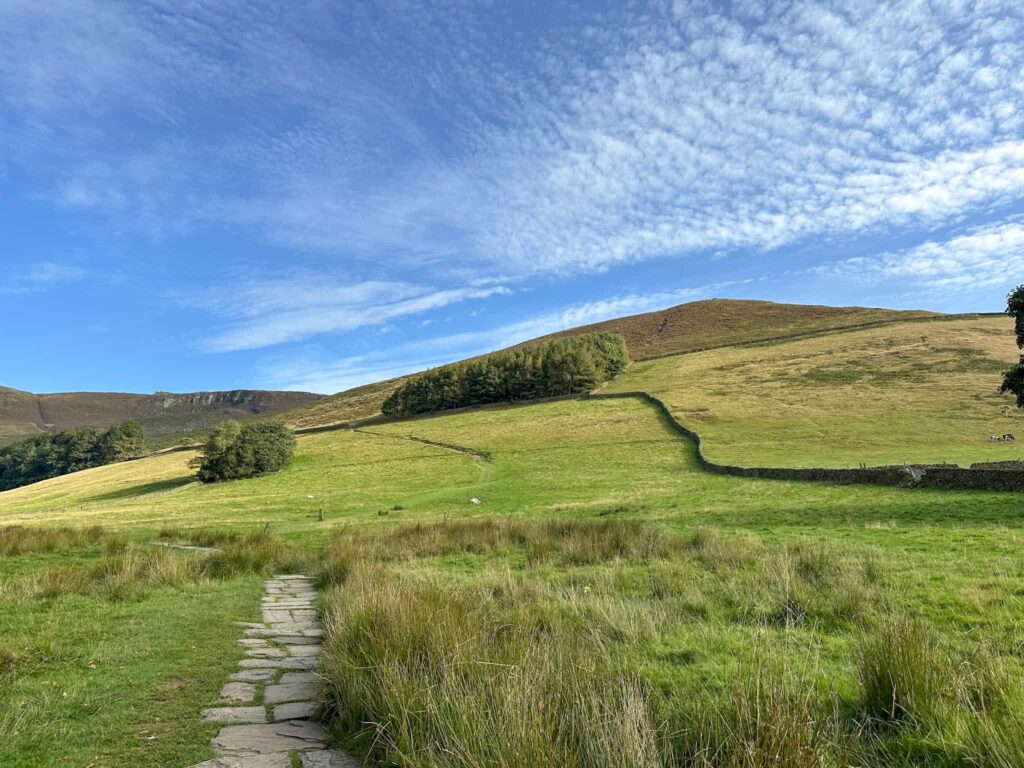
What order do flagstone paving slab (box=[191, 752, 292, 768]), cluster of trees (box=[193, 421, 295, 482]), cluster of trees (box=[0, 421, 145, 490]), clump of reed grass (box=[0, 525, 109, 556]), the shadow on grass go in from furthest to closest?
1. cluster of trees (box=[0, 421, 145, 490])
2. cluster of trees (box=[193, 421, 295, 482])
3. the shadow on grass
4. clump of reed grass (box=[0, 525, 109, 556])
5. flagstone paving slab (box=[191, 752, 292, 768])

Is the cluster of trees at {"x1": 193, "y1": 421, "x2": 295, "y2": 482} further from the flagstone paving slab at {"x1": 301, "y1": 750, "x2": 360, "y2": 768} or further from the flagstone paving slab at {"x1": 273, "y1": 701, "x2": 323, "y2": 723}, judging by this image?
the flagstone paving slab at {"x1": 301, "y1": 750, "x2": 360, "y2": 768}

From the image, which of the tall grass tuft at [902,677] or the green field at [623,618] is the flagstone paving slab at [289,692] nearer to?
the green field at [623,618]

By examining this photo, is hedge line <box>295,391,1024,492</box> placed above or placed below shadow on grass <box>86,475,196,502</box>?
below

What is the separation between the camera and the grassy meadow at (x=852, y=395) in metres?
37.7

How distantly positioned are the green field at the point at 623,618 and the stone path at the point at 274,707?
8.5 inches

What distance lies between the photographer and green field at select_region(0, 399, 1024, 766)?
3814 millimetres

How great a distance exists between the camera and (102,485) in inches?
2274

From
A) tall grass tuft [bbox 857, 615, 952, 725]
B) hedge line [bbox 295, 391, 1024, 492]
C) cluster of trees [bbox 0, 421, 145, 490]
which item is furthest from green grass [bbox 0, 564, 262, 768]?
cluster of trees [bbox 0, 421, 145, 490]

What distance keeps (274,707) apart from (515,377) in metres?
74.1

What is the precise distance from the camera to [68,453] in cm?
10062

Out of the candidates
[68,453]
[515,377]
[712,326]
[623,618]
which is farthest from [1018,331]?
[68,453]

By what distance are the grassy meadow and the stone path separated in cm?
3132

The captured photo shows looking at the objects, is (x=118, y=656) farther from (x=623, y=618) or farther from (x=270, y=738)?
(x=623, y=618)

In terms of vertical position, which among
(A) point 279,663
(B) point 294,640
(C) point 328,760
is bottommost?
(B) point 294,640
